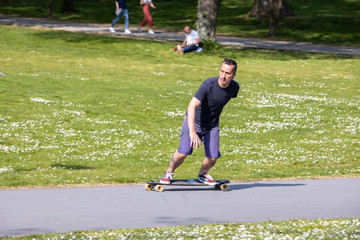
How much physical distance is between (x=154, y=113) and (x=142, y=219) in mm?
9658

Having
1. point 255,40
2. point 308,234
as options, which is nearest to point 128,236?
point 308,234

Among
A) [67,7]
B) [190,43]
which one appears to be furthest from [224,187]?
[67,7]

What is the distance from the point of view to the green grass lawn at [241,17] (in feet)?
122

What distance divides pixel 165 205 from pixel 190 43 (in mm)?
21159

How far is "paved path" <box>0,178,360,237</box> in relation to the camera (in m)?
7.12

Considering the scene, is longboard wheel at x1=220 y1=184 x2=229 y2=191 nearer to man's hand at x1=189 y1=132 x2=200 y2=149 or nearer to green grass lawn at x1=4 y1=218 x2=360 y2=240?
man's hand at x1=189 y1=132 x2=200 y2=149

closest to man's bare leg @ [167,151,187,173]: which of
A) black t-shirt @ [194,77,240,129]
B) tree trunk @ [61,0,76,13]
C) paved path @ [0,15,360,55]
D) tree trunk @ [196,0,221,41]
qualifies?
black t-shirt @ [194,77,240,129]

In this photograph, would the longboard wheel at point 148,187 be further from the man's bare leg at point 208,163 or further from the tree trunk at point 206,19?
the tree trunk at point 206,19

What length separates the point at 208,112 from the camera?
8492 millimetres

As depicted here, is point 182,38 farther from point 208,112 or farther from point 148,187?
point 208,112

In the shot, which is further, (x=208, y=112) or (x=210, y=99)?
(x=208, y=112)

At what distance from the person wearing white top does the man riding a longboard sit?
1971cm

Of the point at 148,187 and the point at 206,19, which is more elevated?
the point at 206,19

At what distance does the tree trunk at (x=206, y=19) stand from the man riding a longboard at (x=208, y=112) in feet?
71.1
